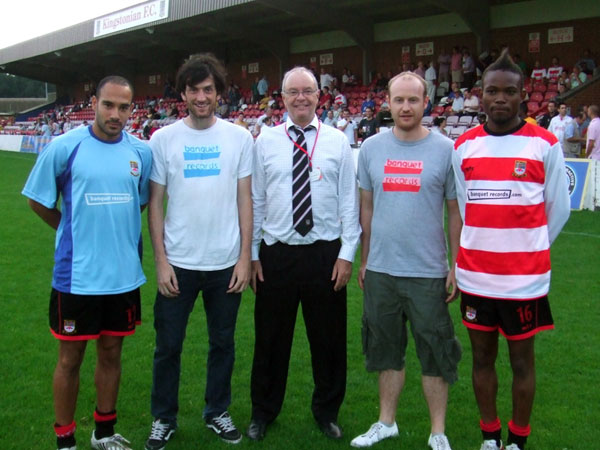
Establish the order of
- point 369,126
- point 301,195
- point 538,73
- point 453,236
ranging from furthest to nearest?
1. point 538,73
2. point 369,126
3. point 301,195
4. point 453,236

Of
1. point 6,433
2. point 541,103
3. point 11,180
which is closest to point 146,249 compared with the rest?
point 6,433

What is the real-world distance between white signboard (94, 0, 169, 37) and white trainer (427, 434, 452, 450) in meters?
28.4

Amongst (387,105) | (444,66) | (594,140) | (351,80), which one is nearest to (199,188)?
(594,140)

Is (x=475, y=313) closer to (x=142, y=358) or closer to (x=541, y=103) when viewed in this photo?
(x=142, y=358)

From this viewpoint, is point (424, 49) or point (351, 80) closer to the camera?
point (424, 49)

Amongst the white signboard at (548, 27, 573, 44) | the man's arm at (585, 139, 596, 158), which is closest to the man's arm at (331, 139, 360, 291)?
the man's arm at (585, 139, 596, 158)

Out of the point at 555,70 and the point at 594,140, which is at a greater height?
the point at 555,70

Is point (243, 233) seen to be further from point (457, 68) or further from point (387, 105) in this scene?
point (457, 68)

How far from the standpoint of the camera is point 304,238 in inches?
143

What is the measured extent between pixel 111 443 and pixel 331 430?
4.13 ft

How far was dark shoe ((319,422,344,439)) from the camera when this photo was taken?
3.79 m

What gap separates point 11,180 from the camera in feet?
60.5

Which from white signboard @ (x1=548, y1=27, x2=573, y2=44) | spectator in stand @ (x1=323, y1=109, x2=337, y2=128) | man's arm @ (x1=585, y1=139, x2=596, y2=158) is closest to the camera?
man's arm @ (x1=585, y1=139, x2=596, y2=158)

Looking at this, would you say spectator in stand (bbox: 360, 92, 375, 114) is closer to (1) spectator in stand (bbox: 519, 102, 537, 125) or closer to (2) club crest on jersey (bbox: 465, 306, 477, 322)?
(1) spectator in stand (bbox: 519, 102, 537, 125)
